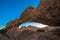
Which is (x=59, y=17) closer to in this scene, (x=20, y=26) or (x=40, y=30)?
(x=40, y=30)

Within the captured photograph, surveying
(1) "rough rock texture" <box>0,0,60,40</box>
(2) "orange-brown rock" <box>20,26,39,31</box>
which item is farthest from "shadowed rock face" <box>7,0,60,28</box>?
(2) "orange-brown rock" <box>20,26,39,31</box>

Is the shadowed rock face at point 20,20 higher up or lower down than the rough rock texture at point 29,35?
higher up

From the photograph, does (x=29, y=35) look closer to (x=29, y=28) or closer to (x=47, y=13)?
(x=29, y=28)

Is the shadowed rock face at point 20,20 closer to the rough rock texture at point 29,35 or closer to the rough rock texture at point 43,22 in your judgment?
the rough rock texture at point 43,22

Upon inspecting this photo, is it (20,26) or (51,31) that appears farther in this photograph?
(20,26)

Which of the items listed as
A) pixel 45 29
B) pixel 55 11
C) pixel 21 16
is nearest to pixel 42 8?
pixel 55 11

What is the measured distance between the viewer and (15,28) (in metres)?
2.34

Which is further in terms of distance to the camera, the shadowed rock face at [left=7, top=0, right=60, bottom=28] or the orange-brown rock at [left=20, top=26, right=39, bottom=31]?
the orange-brown rock at [left=20, top=26, right=39, bottom=31]

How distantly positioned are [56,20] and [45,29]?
0.21 m

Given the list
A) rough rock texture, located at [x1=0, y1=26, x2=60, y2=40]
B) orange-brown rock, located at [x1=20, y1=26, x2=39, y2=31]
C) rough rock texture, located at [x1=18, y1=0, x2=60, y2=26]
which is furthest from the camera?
orange-brown rock, located at [x1=20, y1=26, x2=39, y2=31]

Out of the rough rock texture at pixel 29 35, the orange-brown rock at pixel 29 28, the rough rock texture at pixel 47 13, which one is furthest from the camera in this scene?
the orange-brown rock at pixel 29 28

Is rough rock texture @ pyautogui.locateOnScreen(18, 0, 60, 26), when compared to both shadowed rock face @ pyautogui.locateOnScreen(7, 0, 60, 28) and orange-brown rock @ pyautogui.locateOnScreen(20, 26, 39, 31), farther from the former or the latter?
orange-brown rock @ pyautogui.locateOnScreen(20, 26, 39, 31)

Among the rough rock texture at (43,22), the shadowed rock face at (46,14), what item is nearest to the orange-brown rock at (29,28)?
the rough rock texture at (43,22)

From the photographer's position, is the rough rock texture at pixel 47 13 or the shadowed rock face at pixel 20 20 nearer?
the rough rock texture at pixel 47 13
